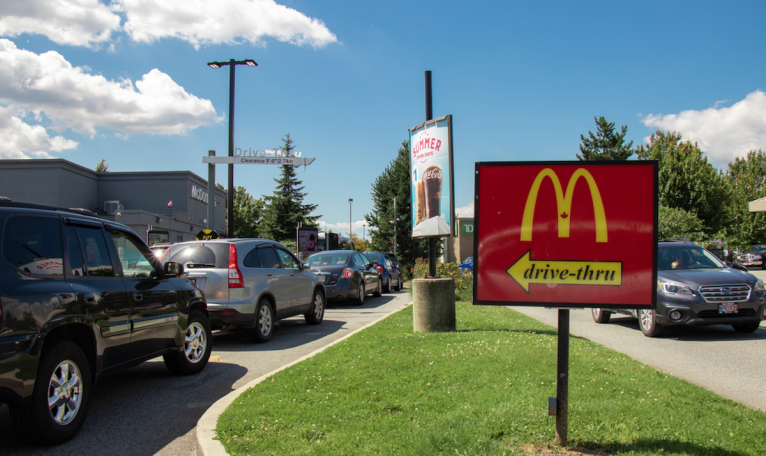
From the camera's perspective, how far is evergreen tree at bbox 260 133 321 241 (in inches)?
2347

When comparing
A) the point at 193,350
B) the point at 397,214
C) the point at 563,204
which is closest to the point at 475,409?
the point at 563,204

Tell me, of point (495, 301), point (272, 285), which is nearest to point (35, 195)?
point (272, 285)

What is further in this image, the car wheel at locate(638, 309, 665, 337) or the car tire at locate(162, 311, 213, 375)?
the car wheel at locate(638, 309, 665, 337)

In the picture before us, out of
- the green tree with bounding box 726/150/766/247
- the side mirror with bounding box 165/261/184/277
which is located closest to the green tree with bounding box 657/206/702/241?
the green tree with bounding box 726/150/766/247

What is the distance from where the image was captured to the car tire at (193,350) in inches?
256

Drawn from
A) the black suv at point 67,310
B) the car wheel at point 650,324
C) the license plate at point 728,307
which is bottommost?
the car wheel at point 650,324

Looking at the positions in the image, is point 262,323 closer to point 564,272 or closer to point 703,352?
point 564,272

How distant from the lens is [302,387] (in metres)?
5.34

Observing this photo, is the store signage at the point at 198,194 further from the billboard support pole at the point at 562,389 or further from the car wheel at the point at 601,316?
the billboard support pole at the point at 562,389

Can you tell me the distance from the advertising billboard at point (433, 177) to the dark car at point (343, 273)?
565 centimetres

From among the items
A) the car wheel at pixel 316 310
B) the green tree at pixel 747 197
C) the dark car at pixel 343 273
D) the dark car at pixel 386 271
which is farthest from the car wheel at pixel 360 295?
the green tree at pixel 747 197

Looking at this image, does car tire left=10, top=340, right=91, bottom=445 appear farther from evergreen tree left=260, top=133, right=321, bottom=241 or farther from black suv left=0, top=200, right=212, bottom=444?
evergreen tree left=260, top=133, right=321, bottom=241

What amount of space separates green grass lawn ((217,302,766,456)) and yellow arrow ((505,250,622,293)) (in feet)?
3.68

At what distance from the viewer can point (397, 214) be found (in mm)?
39375
